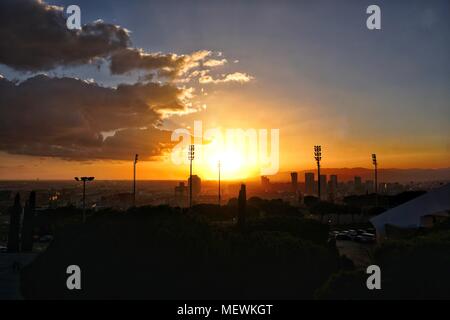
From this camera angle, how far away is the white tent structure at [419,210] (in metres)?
29.5

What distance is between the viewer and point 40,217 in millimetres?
50812

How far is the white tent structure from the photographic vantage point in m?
29.5

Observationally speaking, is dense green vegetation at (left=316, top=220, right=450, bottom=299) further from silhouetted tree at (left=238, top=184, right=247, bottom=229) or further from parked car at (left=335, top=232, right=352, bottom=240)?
parked car at (left=335, top=232, right=352, bottom=240)

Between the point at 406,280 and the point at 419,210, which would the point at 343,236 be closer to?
the point at 419,210

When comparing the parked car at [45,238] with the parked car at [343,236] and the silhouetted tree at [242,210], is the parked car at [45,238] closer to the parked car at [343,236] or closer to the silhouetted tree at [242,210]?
the silhouetted tree at [242,210]

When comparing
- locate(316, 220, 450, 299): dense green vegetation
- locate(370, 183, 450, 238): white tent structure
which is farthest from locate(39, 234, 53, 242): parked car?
locate(316, 220, 450, 299): dense green vegetation

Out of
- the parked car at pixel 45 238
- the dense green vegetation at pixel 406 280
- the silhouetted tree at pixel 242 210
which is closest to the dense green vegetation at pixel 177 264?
the dense green vegetation at pixel 406 280

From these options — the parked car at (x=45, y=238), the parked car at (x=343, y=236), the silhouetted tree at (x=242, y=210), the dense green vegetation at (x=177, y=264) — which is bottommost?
the parked car at (x=45, y=238)

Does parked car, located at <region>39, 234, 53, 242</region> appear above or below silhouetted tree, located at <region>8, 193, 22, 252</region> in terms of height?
below

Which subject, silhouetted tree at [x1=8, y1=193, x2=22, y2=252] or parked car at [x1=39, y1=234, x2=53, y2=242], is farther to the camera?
parked car at [x1=39, y1=234, x2=53, y2=242]

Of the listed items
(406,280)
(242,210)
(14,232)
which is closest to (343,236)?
(242,210)

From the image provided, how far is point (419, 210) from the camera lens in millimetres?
30234
